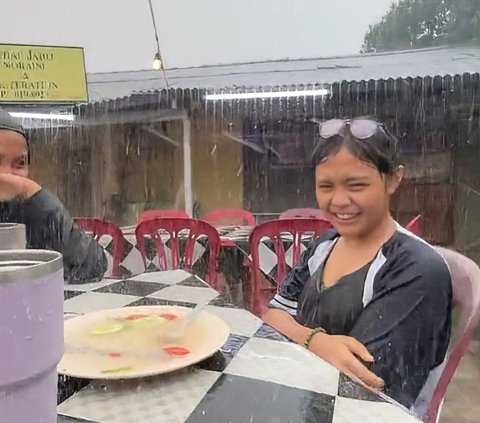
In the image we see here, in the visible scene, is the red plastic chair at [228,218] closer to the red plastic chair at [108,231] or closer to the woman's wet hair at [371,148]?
the red plastic chair at [108,231]

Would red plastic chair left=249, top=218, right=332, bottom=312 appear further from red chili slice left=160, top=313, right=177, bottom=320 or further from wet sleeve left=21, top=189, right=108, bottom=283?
red chili slice left=160, top=313, right=177, bottom=320

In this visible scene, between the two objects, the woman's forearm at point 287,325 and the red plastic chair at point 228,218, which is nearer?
the woman's forearm at point 287,325

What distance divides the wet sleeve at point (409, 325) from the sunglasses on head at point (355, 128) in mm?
248

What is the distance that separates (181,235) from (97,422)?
1.94 metres

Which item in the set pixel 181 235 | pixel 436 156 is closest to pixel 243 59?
pixel 436 156

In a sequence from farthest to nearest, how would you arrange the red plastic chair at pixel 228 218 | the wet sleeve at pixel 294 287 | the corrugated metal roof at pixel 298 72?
Result: the corrugated metal roof at pixel 298 72 → the red plastic chair at pixel 228 218 → the wet sleeve at pixel 294 287

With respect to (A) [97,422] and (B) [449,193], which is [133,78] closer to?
(B) [449,193]

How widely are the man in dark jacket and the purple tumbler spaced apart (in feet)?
2.40

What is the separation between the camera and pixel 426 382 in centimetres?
79

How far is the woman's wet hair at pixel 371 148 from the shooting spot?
0.88m

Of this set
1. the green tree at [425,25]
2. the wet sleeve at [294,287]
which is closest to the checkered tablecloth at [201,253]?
the wet sleeve at [294,287]

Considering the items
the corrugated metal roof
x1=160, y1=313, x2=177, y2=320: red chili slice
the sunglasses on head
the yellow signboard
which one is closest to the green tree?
the corrugated metal roof

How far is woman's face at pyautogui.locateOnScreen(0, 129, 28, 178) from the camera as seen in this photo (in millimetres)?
1072

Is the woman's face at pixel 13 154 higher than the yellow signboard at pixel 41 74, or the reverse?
the yellow signboard at pixel 41 74
